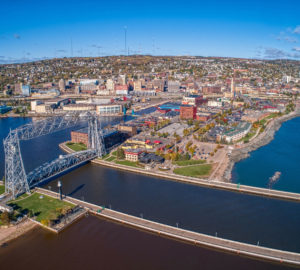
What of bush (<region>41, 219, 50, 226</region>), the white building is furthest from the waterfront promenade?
the white building

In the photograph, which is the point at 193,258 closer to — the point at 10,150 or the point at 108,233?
the point at 108,233

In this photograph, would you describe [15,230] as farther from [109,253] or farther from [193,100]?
[193,100]

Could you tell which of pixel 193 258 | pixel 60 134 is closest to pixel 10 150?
pixel 193 258

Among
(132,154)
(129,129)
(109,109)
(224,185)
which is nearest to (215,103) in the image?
(109,109)

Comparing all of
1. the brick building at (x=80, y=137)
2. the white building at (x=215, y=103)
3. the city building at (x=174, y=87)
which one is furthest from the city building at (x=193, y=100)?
the brick building at (x=80, y=137)

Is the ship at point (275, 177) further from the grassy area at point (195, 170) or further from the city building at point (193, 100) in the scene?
the city building at point (193, 100)

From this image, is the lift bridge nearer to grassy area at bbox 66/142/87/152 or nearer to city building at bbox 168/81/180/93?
grassy area at bbox 66/142/87/152
